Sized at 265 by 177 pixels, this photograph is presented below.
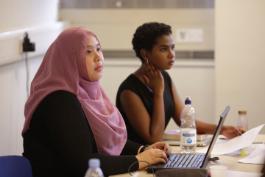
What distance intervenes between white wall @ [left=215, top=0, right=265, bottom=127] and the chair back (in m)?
2.16

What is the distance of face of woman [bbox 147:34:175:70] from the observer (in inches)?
123

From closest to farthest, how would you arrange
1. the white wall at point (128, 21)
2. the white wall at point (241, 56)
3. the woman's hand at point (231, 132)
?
the woman's hand at point (231, 132)
the white wall at point (241, 56)
the white wall at point (128, 21)

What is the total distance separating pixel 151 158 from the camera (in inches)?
90.6

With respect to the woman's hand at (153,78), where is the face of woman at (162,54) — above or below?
above

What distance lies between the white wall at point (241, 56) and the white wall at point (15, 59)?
128cm

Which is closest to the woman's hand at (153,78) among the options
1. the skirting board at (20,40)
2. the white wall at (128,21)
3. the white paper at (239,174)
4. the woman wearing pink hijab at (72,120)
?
the woman wearing pink hijab at (72,120)

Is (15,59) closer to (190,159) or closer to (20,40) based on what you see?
(20,40)

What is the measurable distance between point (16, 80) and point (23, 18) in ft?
1.39

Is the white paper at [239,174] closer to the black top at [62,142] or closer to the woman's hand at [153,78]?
the black top at [62,142]

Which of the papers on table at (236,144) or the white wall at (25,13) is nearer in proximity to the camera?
the papers on table at (236,144)

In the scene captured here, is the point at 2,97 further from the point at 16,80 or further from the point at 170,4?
the point at 170,4

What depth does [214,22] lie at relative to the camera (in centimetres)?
417

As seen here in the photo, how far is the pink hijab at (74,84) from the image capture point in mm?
2352

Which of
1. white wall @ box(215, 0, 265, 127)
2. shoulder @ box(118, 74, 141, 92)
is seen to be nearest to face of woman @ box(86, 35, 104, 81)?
shoulder @ box(118, 74, 141, 92)
